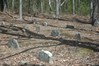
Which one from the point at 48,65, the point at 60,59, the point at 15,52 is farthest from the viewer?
the point at 15,52

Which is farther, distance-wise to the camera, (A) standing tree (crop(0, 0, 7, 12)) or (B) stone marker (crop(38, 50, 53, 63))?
(A) standing tree (crop(0, 0, 7, 12))

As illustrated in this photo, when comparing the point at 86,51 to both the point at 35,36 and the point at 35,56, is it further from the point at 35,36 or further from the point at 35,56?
the point at 35,36

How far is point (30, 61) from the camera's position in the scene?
9.13 m

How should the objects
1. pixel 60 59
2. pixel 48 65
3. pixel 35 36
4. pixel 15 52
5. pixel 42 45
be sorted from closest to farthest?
pixel 48 65 < pixel 60 59 < pixel 15 52 < pixel 42 45 < pixel 35 36

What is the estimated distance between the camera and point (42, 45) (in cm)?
1112

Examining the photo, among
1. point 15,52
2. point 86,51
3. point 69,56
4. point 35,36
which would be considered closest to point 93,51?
point 86,51

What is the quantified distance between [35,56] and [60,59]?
957 mm

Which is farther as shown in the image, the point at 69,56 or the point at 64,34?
the point at 64,34

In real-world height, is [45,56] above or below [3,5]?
below

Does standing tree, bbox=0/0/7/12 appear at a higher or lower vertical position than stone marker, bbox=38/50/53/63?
higher

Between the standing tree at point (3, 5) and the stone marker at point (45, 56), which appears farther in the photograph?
the standing tree at point (3, 5)

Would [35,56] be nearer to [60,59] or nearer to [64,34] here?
[60,59]

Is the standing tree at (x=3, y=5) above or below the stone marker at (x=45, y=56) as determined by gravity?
above

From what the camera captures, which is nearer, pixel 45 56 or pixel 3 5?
pixel 45 56
